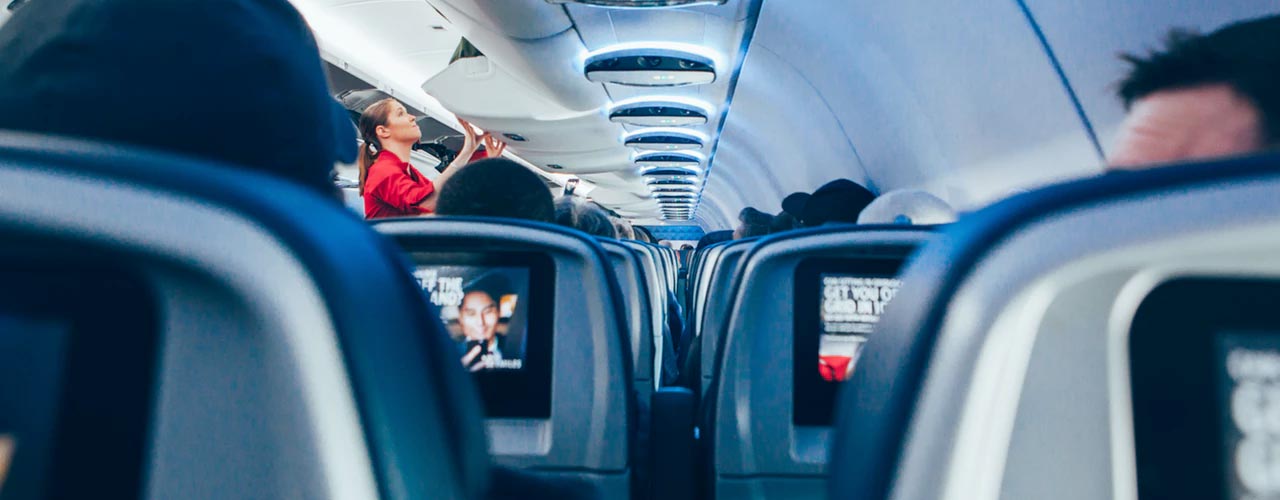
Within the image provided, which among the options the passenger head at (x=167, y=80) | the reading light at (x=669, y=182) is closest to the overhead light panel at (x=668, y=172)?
the reading light at (x=669, y=182)

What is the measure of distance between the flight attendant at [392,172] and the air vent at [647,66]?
11.4 ft

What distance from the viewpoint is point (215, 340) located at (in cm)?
50

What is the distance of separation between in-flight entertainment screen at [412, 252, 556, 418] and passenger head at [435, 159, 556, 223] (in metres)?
0.58

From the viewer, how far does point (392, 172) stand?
378 centimetres

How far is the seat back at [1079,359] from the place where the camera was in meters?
0.48

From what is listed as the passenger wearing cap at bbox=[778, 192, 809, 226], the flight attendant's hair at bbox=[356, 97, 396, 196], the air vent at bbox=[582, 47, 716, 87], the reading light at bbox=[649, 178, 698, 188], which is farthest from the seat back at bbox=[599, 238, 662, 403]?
the reading light at bbox=[649, 178, 698, 188]

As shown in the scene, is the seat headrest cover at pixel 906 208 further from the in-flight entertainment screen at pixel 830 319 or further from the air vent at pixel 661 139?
the air vent at pixel 661 139

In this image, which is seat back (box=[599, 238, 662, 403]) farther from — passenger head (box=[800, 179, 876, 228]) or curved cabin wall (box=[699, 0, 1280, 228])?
curved cabin wall (box=[699, 0, 1280, 228])

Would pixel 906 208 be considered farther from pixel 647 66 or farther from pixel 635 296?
pixel 647 66

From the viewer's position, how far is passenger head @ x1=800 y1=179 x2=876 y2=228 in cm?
389

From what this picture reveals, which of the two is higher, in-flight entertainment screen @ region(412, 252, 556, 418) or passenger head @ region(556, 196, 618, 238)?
passenger head @ region(556, 196, 618, 238)

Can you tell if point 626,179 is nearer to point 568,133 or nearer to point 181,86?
point 568,133

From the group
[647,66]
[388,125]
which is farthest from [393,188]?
[647,66]

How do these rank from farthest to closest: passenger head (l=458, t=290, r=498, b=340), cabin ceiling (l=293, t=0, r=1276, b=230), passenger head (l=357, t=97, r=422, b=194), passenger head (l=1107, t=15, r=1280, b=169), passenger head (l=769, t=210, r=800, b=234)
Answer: passenger head (l=769, t=210, r=800, b=234) → cabin ceiling (l=293, t=0, r=1276, b=230) → passenger head (l=357, t=97, r=422, b=194) → passenger head (l=458, t=290, r=498, b=340) → passenger head (l=1107, t=15, r=1280, b=169)
